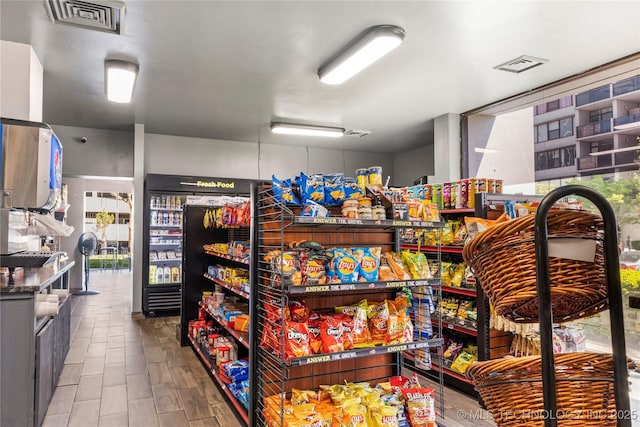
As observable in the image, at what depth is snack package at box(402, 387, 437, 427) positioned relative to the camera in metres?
2.63

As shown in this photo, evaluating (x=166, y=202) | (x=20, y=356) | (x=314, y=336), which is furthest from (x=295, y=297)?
(x=166, y=202)

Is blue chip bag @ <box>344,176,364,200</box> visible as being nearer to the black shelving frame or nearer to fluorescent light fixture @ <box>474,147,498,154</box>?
the black shelving frame

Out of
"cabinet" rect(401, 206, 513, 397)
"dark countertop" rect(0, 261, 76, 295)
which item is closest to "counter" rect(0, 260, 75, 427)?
"dark countertop" rect(0, 261, 76, 295)

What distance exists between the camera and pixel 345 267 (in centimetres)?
256

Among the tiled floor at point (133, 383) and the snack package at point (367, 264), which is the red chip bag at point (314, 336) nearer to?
the snack package at point (367, 264)

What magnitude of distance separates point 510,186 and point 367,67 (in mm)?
2860

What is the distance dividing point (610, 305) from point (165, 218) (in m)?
7.36

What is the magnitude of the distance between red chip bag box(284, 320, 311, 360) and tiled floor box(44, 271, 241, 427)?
1.21 m

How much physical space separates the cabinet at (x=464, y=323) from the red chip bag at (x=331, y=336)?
107cm

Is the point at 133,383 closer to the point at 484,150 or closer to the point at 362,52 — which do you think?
the point at 362,52

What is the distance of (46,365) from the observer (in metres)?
3.19

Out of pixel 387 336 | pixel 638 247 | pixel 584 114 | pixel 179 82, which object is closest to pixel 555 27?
pixel 584 114

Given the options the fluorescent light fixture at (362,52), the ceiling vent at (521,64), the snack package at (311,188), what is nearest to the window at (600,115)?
the ceiling vent at (521,64)

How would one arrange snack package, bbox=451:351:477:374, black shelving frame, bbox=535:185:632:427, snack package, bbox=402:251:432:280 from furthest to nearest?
snack package, bbox=451:351:477:374, snack package, bbox=402:251:432:280, black shelving frame, bbox=535:185:632:427
